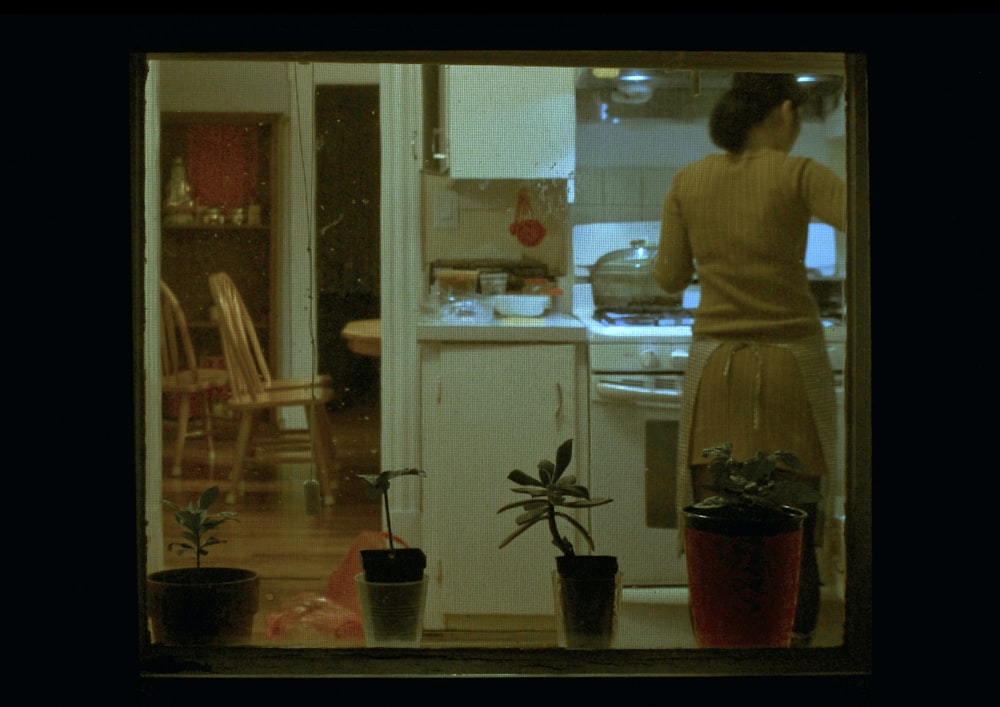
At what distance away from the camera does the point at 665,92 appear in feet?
5.24

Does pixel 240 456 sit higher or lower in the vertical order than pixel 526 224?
lower

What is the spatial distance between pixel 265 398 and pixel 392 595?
A: 2.00ft

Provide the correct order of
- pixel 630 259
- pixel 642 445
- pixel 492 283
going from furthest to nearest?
pixel 492 283 < pixel 642 445 < pixel 630 259

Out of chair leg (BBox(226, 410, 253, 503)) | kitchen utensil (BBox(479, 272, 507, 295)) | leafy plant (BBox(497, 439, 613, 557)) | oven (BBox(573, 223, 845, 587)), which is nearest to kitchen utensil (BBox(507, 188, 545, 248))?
oven (BBox(573, 223, 845, 587))

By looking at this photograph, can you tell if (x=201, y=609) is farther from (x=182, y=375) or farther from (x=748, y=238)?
(x=748, y=238)

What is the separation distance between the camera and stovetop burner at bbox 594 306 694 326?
6.15 feet

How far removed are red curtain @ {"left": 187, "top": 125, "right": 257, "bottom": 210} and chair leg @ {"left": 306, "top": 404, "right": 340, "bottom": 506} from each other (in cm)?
40

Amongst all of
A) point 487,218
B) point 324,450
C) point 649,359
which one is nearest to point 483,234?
point 487,218

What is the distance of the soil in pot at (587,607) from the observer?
1.27m

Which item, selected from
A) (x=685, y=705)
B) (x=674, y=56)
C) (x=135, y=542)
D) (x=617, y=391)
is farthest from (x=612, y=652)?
(x=617, y=391)

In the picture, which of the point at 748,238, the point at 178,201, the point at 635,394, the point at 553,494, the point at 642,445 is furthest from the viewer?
the point at 635,394

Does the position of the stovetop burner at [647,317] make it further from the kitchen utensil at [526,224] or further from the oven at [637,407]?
the kitchen utensil at [526,224]

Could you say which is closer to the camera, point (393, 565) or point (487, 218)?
point (393, 565)

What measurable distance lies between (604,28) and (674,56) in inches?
4.2
